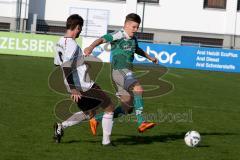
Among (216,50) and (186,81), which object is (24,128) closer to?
(186,81)

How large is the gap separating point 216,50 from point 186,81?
25.7ft

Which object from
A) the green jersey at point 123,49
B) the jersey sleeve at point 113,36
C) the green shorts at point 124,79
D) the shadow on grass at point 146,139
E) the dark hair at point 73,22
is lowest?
the shadow on grass at point 146,139

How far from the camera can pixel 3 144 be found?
977 cm

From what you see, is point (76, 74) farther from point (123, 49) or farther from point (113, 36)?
point (123, 49)

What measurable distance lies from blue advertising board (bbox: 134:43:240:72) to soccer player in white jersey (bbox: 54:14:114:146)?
23.2 meters

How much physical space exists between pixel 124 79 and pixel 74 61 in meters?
1.45

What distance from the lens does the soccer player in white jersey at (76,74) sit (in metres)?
9.75

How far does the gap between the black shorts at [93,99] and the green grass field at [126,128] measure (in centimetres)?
63

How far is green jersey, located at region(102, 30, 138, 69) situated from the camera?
35.4 feet

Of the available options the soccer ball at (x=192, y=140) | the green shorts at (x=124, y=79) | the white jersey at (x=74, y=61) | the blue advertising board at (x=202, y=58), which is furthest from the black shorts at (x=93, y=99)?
the blue advertising board at (x=202, y=58)

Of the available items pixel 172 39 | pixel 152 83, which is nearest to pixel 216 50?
pixel 172 39

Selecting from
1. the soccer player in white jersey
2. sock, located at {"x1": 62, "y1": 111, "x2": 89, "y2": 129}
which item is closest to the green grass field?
sock, located at {"x1": 62, "y1": 111, "x2": 89, "y2": 129}

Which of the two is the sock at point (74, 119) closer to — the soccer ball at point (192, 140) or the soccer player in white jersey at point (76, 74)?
the soccer player in white jersey at point (76, 74)

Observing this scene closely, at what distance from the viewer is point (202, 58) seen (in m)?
33.6
